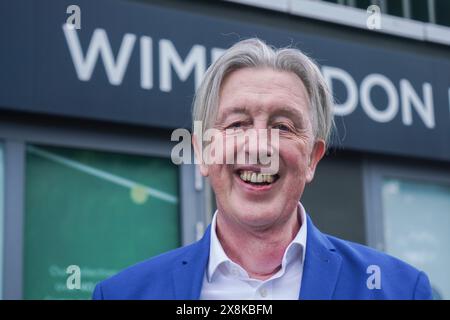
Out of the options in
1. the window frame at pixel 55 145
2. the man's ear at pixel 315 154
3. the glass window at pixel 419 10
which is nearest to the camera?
the man's ear at pixel 315 154

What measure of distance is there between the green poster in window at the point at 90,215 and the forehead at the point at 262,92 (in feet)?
11.1

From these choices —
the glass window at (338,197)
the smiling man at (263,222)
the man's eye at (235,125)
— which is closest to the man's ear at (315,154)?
the smiling man at (263,222)

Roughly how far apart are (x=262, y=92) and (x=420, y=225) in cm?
539

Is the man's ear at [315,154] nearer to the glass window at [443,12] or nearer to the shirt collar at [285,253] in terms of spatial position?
the shirt collar at [285,253]

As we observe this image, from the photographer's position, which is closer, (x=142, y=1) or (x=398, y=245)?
(x=142, y=1)

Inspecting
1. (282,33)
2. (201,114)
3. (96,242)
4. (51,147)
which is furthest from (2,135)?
(201,114)

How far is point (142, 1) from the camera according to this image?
20.9ft

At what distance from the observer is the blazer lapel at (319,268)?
2.35 metres

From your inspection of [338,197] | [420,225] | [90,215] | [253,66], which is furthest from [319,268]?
[420,225]

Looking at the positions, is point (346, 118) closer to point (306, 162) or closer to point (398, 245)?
point (398, 245)

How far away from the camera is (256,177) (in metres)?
2.45

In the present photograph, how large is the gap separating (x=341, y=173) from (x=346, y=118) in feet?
1.41

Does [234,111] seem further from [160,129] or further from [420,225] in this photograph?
[420,225]

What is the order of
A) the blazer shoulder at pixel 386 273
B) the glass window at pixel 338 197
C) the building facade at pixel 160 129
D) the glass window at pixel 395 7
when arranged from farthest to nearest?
the glass window at pixel 395 7
the glass window at pixel 338 197
the building facade at pixel 160 129
the blazer shoulder at pixel 386 273
